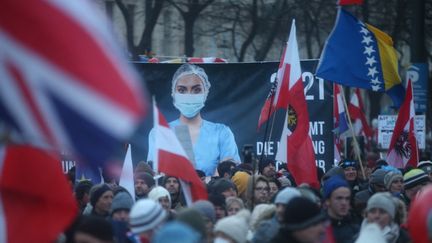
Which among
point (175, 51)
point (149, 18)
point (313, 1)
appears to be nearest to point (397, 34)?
point (313, 1)

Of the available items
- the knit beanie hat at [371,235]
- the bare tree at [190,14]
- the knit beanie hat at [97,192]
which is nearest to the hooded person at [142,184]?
the knit beanie hat at [97,192]

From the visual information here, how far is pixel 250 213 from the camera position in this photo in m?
8.73

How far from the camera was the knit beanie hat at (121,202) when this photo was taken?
9141 millimetres

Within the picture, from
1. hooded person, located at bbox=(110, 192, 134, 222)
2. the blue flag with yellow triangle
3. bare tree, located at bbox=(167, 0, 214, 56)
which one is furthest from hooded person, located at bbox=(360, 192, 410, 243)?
bare tree, located at bbox=(167, 0, 214, 56)

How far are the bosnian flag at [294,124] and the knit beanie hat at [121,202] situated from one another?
314 centimetres

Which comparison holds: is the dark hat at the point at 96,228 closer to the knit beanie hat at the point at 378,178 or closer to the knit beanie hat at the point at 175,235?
the knit beanie hat at the point at 175,235

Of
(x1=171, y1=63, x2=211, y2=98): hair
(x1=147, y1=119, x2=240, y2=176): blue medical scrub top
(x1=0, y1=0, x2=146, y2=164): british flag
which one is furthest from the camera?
(x1=171, y1=63, x2=211, y2=98): hair

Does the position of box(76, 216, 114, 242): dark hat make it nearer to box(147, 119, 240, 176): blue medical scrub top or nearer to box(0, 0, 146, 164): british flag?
box(0, 0, 146, 164): british flag

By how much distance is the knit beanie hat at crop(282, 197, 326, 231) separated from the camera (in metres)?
7.07

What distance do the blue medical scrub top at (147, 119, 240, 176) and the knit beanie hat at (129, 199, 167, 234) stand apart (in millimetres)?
7219

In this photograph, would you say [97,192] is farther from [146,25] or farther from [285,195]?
[146,25]

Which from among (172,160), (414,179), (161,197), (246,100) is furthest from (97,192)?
(246,100)

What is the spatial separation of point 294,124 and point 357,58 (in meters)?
2.18

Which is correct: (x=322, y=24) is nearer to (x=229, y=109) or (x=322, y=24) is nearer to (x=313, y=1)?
(x=313, y=1)
